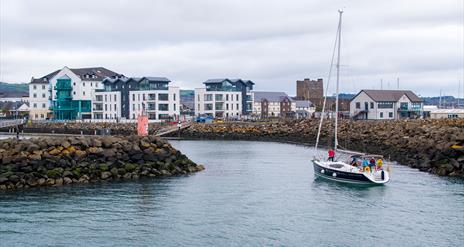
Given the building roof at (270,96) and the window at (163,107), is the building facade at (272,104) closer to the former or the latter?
the building roof at (270,96)

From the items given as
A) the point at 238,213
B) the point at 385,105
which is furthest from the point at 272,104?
the point at 238,213

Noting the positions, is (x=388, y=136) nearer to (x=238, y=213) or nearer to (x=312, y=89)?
(x=238, y=213)

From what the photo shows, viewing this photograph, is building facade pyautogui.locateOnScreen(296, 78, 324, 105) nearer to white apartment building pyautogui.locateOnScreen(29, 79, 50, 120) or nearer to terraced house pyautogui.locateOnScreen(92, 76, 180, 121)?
terraced house pyautogui.locateOnScreen(92, 76, 180, 121)

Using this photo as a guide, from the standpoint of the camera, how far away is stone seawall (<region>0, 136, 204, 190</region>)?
124 ft

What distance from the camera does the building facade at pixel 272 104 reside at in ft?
506

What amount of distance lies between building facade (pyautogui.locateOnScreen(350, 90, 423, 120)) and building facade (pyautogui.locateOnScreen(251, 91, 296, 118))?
44752mm

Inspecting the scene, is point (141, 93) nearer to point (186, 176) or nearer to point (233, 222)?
point (186, 176)

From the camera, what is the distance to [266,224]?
90.8 feet

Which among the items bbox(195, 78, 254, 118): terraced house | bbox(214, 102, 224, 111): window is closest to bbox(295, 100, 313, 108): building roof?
bbox(195, 78, 254, 118): terraced house

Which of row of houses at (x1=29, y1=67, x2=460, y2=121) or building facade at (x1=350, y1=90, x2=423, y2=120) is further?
row of houses at (x1=29, y1=67, x2=460, y2=121)

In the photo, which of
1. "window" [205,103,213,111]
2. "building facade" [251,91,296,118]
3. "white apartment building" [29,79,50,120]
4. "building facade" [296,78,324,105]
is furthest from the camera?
"building facade" [296,78,324,105]

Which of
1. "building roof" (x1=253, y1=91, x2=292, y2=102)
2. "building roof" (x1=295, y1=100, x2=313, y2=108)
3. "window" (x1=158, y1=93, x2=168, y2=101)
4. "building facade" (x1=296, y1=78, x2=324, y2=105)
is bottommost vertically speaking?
"building roof" (x1=295, y1=100, x2=313, y2=108)

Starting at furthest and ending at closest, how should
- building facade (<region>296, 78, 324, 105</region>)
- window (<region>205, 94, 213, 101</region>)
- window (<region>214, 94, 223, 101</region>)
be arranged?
building facade (<region>296, 78, 324, 105</region>)
window (<region>205, 94, 213, 101</region>)
window (<region>214, 94, 223, 101</region>)

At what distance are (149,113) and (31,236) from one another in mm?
86937
